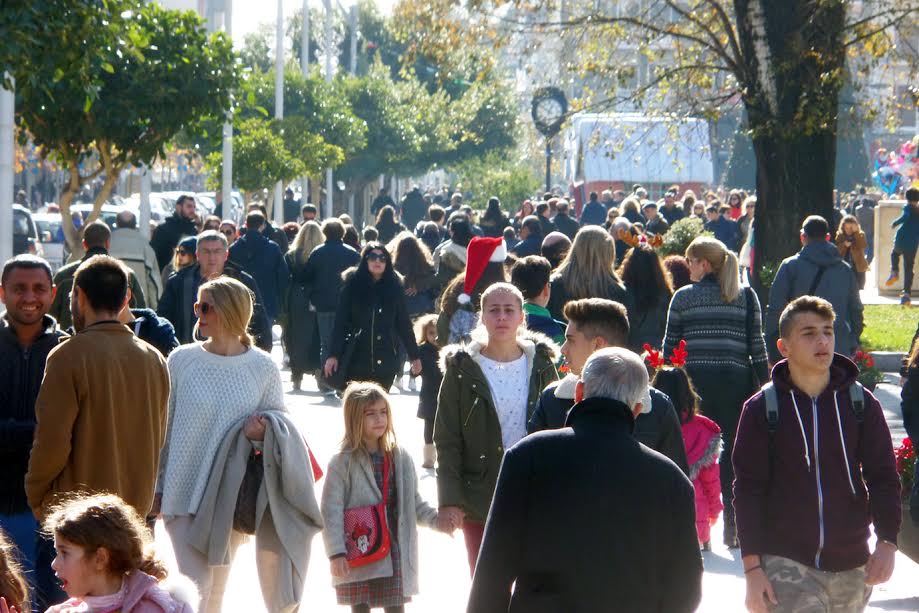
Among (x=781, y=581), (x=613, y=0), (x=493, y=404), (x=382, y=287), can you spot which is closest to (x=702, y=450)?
(x=493, y=404)

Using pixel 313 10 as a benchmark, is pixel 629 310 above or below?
below

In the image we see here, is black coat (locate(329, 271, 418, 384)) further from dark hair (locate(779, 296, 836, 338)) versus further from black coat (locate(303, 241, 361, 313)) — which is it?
dark hair (locate(779, 296, 836, 338))

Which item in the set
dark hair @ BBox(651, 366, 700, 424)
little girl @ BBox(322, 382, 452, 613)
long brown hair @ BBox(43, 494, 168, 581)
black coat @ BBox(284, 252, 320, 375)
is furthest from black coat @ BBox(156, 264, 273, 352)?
long brown hair @ BBox(43, 494, 168, 581)

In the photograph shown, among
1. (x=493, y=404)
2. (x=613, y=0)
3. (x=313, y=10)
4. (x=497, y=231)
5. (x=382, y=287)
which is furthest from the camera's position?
(x=313, y=10)

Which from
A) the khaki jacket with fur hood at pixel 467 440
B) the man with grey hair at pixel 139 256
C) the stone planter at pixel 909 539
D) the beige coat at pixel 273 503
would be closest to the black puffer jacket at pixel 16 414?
the beige coat at pixel 273 503

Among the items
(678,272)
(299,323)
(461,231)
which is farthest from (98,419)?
(299,323)

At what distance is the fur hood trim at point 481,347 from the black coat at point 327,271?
29.8ft

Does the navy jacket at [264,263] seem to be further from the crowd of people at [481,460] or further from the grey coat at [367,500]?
the grey coat at [367,500]

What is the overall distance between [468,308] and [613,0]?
1043cm

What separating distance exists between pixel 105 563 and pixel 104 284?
2174 millimetres

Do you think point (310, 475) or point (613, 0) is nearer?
point (310, 475)

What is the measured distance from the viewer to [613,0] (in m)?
20.0

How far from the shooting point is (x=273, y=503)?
704 centimetres

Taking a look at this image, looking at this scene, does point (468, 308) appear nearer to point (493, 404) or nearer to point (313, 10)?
point (493, 404)
